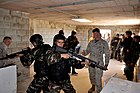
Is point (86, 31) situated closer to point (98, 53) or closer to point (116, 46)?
point (116, 46)

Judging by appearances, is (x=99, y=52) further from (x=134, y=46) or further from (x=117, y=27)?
(x=117, y=27)

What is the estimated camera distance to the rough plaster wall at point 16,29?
378cm

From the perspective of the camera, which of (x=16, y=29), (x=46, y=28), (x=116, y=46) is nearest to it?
(x=16, y=29)

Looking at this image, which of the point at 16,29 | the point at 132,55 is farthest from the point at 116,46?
the point at 16,29

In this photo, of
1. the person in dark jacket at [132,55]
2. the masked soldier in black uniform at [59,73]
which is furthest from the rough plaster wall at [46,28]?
the masked soldier in black uniform at [59,73]

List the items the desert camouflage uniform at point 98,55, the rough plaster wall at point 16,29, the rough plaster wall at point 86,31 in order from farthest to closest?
the rough plaster wall at point 86,31 → the rough plaster wall at point 16,29 → the desert camouflage uniform at point 98,55

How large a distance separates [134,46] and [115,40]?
444 cm

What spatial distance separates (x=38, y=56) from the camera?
2346mm

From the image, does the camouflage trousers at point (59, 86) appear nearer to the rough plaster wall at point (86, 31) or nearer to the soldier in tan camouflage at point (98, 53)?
the soldier in tan camouflage at point (98, 53)

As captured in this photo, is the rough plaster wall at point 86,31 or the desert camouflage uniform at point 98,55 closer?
the desert camouflage uniform at point 98,55

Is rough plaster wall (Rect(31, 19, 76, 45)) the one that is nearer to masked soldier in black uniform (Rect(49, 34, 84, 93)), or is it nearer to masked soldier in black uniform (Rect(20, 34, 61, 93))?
masked soldier in black uniform (Rect(20, 34, 61, 93))

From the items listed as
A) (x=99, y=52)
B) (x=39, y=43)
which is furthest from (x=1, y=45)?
(x=99, y=52)

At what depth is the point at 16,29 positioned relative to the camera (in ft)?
13.6

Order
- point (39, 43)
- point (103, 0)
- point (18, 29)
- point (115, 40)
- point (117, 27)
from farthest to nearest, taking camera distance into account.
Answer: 1. point (117, 27)
2. point (115, 40)
3. point (18, 29)
4. point (103, 0)
5. point (39, 43)
